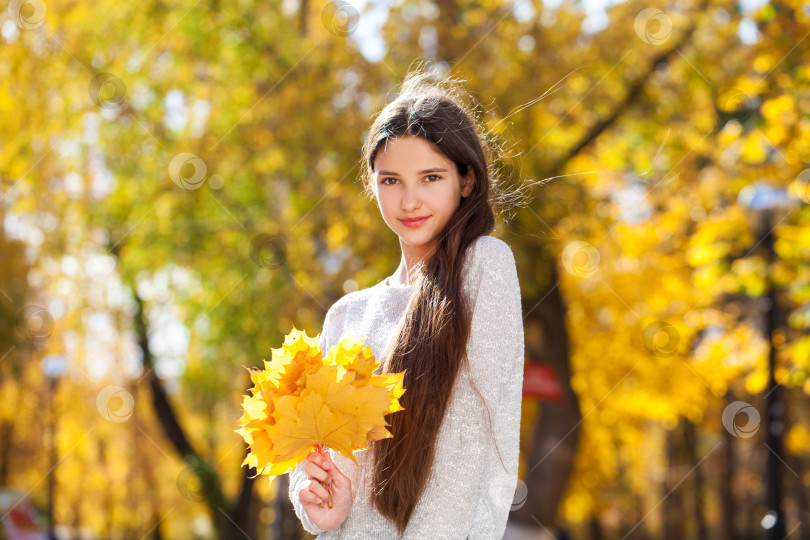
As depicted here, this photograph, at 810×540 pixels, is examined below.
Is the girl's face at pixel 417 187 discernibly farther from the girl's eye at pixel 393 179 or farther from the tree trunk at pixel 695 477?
the tree trunk at pixel 695 477

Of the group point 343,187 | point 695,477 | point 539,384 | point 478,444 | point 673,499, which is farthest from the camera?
point 673,499

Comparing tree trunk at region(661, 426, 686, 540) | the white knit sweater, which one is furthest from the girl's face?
tree trunk at region(661, 426, 686, 540)

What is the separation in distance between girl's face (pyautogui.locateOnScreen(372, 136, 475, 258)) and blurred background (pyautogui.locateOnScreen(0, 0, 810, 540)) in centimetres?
558

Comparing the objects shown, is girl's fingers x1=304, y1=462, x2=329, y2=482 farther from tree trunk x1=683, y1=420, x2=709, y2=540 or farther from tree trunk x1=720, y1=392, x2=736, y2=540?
tree trunk x1=683, y1=420, x2=709, y2=540

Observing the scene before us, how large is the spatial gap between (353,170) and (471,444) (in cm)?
750

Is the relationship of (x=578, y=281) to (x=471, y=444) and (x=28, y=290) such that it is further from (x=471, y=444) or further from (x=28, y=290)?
(x=471, y=444)

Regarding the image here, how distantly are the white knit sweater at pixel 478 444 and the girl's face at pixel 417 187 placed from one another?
139 millimetres

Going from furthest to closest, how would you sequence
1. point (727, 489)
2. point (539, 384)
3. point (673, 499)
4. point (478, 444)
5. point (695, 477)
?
point (673, 499) < point (695, 477) < point (727, 489) < point (539, 384) < point (478, 444)

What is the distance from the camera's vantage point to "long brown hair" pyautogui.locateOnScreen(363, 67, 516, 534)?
2021 mm

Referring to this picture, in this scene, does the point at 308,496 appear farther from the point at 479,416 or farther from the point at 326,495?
the point at 479,416

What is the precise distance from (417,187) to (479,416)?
1.94 feet

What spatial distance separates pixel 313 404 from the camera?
74.3 inches

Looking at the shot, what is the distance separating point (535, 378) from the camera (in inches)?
357

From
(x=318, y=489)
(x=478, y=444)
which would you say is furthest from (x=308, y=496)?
(x=478, y=444)
